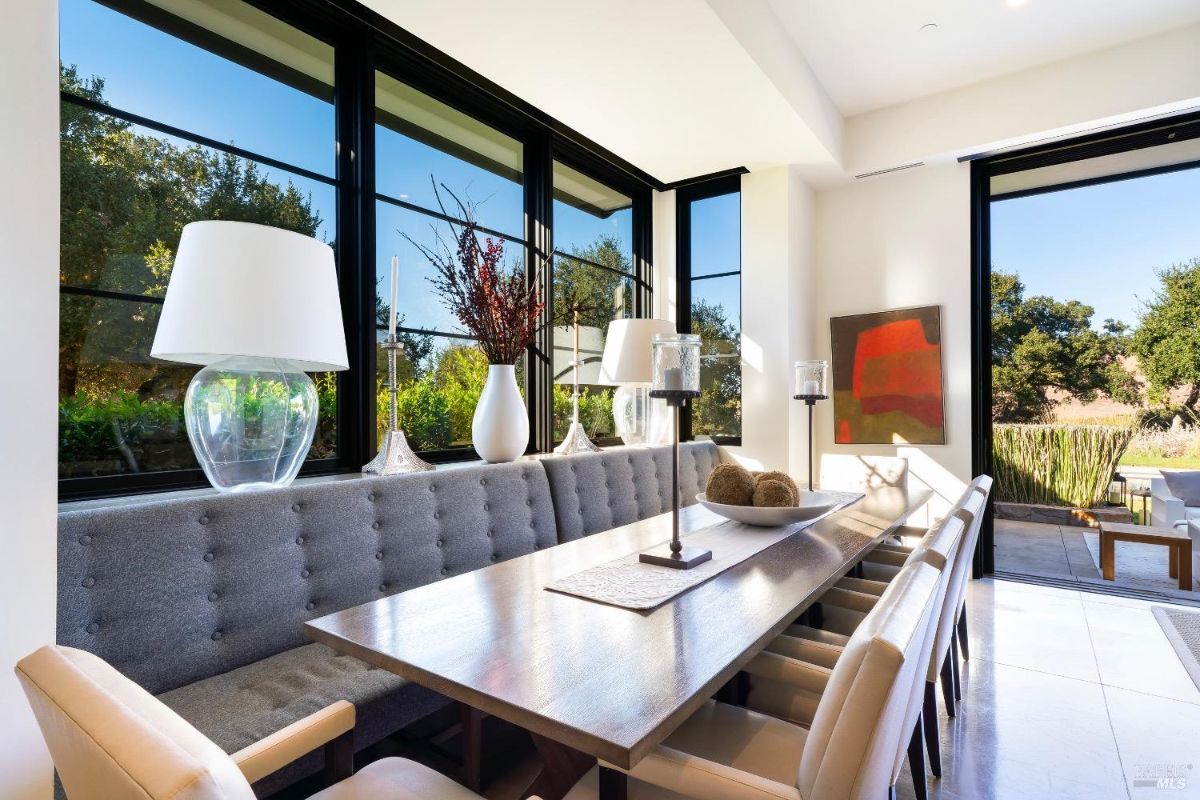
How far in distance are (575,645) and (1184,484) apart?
4.60m

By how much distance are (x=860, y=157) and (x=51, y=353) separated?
441cm

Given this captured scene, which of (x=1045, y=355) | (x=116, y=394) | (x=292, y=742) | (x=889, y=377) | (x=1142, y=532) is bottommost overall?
(x=1142, y=532)

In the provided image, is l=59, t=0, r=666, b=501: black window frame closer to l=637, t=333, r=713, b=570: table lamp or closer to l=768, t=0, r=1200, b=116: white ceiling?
l=637, t=333, r=713, b=570: table lamp

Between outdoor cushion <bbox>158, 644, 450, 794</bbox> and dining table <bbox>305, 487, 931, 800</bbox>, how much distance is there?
0.87ft

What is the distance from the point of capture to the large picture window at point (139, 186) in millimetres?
1810

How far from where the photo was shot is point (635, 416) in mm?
3803

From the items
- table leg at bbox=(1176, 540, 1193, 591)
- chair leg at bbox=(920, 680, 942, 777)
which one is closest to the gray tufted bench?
chair leg at bbox=(920, 680, 942, 777)

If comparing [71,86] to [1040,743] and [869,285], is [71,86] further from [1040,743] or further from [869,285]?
[869,285]

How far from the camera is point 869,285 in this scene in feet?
14.4

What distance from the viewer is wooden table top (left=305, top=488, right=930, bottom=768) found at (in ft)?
2.94

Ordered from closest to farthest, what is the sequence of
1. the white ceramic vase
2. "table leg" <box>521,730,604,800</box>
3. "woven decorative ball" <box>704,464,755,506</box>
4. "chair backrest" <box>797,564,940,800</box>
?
"chair backrest" <box>797,564,940,800</box> < "table leg" <box>521,730,604,800</box> < "woven decorative ball" <box>704,464,755,506</box> < the white ceramic vase

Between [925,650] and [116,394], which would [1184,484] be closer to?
[925,650]

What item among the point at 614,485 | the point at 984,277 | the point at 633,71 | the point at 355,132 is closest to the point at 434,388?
the point at 614,485

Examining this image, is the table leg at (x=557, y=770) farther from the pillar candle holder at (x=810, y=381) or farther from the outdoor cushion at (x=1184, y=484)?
the outdoor cushion at (x=1184, y=484)
